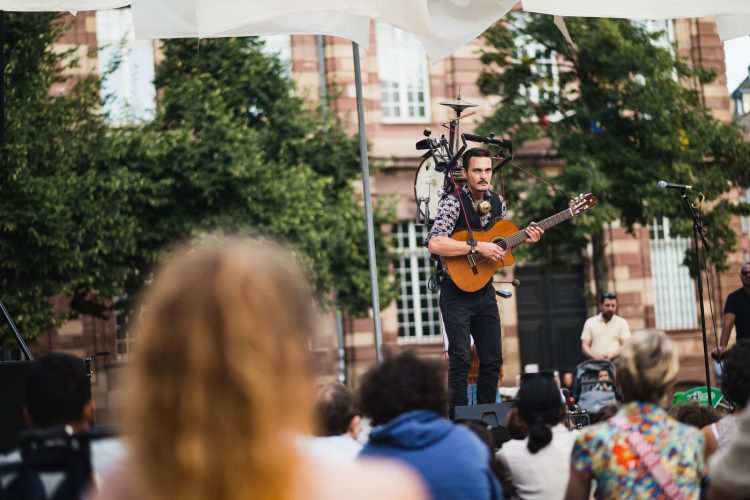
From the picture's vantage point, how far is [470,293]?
7914 mm

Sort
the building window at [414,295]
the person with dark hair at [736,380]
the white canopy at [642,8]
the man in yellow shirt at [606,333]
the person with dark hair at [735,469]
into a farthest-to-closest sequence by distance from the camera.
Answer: the building window at [414,295], the man in yellow shirt at [606,333], the white canopy at [642,8], the person with dark hair at [736,380], the person with dark hair at [735,469]

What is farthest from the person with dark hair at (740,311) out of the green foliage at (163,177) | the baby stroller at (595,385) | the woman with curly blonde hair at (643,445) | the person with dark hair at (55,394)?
the person with dark hair at (55,394)

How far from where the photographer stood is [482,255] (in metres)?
7.87

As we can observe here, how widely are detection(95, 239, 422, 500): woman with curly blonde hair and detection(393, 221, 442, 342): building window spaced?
23402mm

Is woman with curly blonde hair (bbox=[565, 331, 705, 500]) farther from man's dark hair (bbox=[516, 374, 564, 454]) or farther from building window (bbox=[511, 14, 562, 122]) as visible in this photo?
building window (bbox=[511, 14, 562, 122])

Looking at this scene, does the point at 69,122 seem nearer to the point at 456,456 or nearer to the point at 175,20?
the point at 175,20

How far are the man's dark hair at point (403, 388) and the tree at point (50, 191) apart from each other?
12.6 meters

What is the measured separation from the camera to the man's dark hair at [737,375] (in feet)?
15.4

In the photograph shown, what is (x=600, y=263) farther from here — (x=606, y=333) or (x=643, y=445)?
(x=643, y=445)

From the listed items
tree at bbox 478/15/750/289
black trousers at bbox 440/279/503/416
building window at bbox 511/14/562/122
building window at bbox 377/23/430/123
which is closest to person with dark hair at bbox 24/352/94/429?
black trousers at bbox 440/279/503/416

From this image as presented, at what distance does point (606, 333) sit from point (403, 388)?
34.7 ft

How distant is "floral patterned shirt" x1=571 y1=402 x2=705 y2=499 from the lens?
3.95 metres

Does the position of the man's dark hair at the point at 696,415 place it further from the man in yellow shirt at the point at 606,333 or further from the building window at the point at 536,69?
the building window at the point at 536,69

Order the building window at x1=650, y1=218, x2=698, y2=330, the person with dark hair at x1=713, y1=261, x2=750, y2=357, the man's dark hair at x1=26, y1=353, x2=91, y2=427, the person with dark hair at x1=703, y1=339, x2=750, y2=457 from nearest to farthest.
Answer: the man's dark hair at x1=26, y1=353, x2=91, y2=427 < the person with dark hair at x1=703, y1=339, x2=750, y2=457 < the person with dark hair at x1=713, y1=261, x2=750, y2=357 < the building window at x1=650, y1=218, x2=698, y2=330
